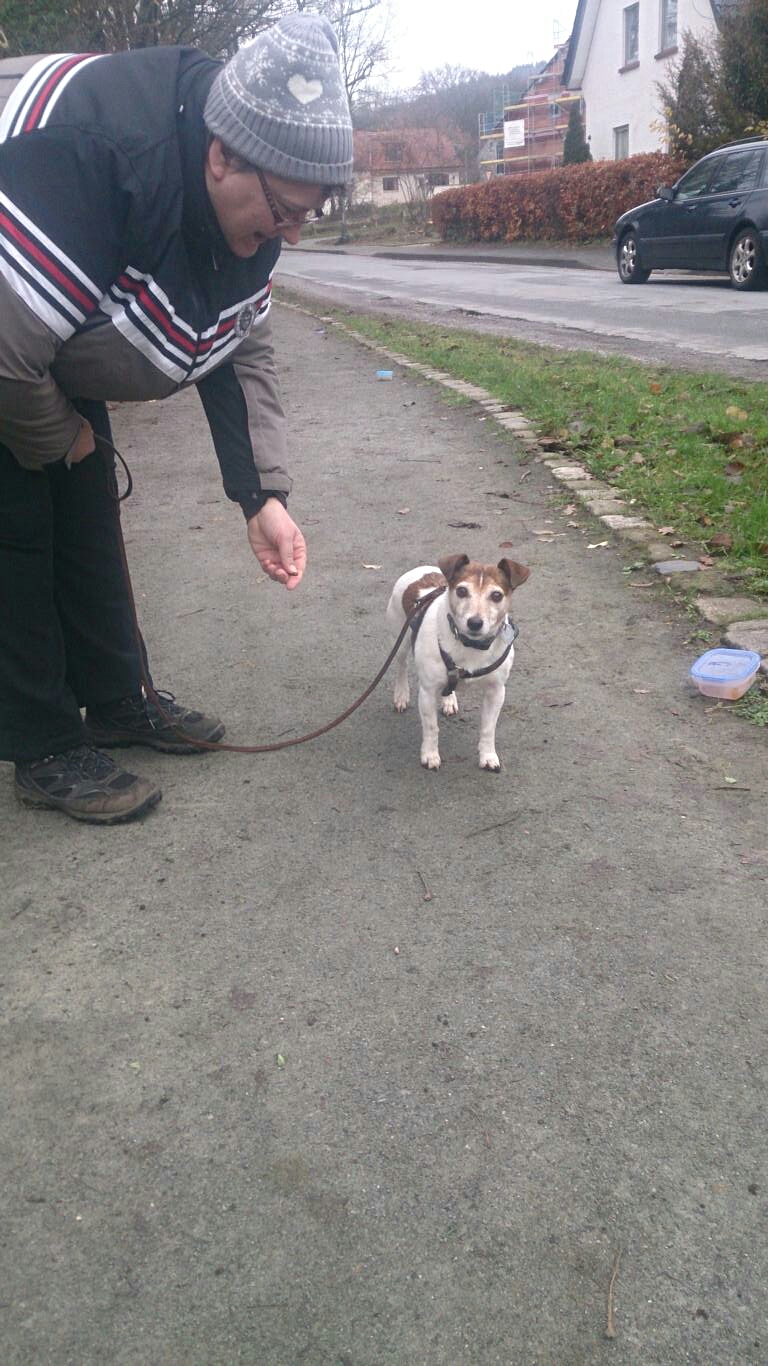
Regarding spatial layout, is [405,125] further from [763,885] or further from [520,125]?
[763,885]

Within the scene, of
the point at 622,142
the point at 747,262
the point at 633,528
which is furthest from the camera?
the point at 622,142

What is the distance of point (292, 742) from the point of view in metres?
3.81

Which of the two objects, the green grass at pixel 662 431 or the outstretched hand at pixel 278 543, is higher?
the outstretched hand at pixel 278 543

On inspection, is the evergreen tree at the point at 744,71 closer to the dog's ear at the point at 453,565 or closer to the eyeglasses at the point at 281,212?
the dog's ear at the point at 453,565

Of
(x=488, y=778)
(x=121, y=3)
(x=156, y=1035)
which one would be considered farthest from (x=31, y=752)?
(x=121, y=3)

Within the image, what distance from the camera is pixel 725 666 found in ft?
13.1

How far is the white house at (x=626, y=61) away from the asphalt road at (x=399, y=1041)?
1241 inches

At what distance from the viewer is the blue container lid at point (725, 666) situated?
3.88 metres

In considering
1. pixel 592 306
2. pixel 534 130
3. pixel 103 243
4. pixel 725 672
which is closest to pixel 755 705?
pixel 725 672

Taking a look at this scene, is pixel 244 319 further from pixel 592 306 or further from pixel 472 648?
pixel 592 306

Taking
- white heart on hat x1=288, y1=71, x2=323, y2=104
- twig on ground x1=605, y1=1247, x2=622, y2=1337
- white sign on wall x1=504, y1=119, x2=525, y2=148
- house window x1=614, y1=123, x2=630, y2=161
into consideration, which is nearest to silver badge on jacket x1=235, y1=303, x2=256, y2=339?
white heart on hat x1=288, y1=71, x2=323, y2=104

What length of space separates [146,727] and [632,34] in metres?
39.2

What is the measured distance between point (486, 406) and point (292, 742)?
562cm

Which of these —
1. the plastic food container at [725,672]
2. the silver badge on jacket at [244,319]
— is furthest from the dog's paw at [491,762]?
the silver badge on jacket at [244,319]
